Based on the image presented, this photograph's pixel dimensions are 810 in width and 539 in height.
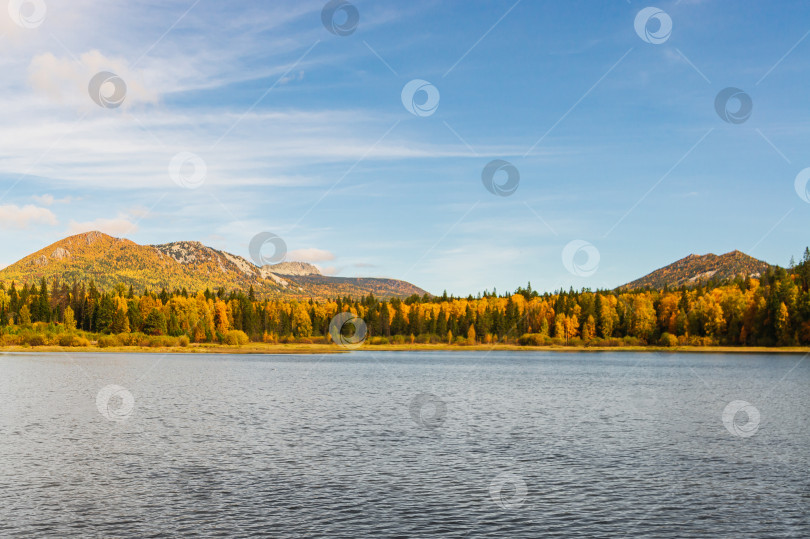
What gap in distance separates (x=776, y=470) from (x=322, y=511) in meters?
27.1

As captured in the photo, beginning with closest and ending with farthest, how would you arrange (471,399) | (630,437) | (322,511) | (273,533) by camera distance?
(273,533), (322,511), (630,437), (471,399)

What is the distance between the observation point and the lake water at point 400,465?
28.2 meters

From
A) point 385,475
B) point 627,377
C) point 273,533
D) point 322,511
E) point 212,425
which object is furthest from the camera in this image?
point 627,377

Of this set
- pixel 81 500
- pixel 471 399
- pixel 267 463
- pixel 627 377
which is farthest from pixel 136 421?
pixel 627 377

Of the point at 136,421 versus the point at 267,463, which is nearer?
the point at 267,463

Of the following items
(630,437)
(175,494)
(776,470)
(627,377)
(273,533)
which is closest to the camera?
(273,533)

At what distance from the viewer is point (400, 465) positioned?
39.2 m

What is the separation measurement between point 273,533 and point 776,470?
29.8 metres

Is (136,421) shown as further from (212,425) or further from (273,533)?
(273,533)

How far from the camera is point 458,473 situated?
122 ft

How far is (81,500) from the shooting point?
31.2 meters

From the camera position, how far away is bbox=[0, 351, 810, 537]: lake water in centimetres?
2822

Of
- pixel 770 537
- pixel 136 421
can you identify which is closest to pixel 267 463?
pixel 136 421

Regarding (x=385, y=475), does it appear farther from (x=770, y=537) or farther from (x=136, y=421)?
(x=136, y=421)
